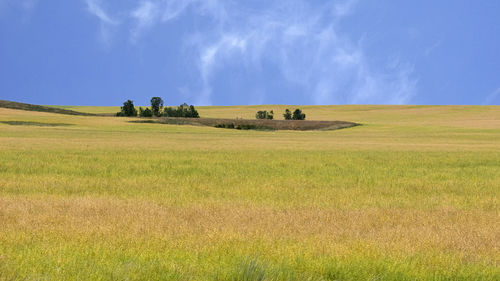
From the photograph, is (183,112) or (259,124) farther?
(183,112)

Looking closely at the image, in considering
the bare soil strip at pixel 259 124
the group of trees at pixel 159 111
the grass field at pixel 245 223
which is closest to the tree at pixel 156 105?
the group of trees at pixel 159 111

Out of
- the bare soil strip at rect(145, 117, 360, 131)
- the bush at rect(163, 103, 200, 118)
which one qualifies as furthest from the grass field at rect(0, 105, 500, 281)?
the bush at rect(163, 103, 200, 118)

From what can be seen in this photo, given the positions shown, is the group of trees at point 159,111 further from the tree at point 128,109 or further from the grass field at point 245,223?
the grass field at point 245,223

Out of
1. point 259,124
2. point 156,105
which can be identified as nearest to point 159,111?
point 156,105

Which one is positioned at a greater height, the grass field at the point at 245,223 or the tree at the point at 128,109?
the tree at the point at 128,109

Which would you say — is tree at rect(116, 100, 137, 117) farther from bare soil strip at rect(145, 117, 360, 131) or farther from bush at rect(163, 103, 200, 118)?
bare soil strip at rect(145, 117, 360, 131)

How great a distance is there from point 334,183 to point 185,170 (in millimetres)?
5880

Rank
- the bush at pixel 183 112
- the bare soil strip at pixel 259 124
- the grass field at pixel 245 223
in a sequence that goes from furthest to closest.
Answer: the bush at pixel 183 112 → the bare soil strip at pixel 259 124 → the grass field at pixel 245 223

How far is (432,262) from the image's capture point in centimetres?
673

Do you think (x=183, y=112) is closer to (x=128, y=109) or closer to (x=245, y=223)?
(x=128, y=109)

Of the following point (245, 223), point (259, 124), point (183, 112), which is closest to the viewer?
point (245, 223)

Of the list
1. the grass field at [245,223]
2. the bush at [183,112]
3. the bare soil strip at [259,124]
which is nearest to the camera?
the grass field at [245,223]

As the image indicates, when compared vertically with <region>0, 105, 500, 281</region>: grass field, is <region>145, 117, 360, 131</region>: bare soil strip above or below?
above

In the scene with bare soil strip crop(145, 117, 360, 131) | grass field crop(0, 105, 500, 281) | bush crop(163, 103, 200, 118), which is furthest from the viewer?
bush crop(163, 103, 200, 118)
